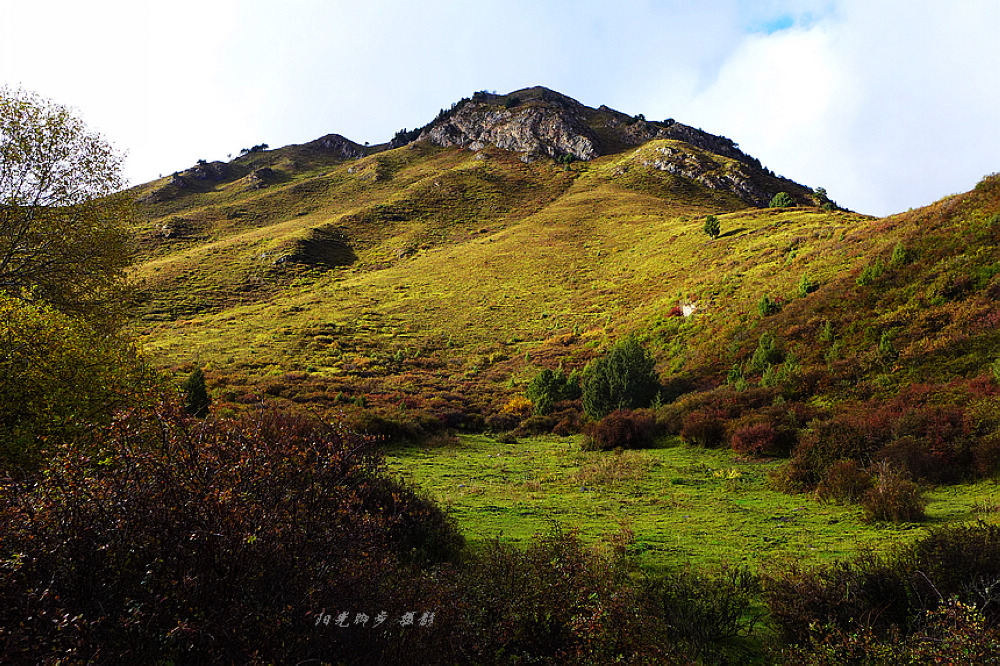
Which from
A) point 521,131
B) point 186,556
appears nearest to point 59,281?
point 186,556

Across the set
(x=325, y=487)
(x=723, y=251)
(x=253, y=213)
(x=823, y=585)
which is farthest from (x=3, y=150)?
(x=253, y=213)

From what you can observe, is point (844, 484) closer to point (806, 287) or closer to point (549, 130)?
point (806, 287)

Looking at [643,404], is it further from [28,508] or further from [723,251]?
[723,251]

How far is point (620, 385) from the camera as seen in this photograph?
2612 cm

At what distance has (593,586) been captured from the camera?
6.15 metres

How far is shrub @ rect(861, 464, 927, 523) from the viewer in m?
10.1

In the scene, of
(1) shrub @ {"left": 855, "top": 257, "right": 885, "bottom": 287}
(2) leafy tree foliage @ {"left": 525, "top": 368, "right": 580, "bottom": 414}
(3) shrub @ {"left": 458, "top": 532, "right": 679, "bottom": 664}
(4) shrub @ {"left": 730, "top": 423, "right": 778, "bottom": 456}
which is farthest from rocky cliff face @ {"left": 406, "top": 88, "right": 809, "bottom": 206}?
(3) shrub @ {"left": 458, "top": 532, "right": 679, "bottom": 664}

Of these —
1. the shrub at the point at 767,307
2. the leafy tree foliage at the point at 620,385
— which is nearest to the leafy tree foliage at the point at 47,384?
the leafy tree foliage at the point at 620,385

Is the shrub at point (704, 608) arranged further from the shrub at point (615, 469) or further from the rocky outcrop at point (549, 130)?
the rocky outcrop at point (549, 130)

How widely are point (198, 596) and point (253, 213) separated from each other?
113 metres

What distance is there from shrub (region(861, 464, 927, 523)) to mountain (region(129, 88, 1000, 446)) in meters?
9.43

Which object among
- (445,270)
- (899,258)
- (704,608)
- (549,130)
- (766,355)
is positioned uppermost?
(549,130)

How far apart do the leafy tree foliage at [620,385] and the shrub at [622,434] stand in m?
3.73

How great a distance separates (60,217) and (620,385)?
79.4 feet
